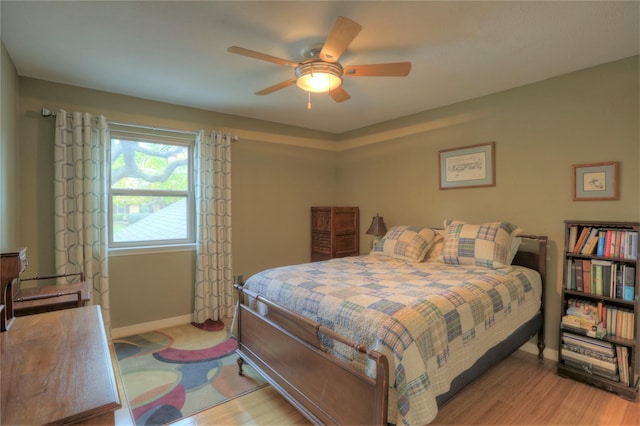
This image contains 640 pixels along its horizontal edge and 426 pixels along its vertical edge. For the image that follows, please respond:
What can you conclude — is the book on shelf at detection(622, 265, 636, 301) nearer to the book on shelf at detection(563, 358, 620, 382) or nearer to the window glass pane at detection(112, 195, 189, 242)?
the book on shelf at detection(563, 358, 620, 382)

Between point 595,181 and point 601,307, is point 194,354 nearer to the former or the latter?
point 601,307

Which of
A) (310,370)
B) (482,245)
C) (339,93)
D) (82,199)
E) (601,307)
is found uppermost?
(339,93)

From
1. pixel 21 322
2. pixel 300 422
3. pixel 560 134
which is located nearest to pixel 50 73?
pixel 21 322

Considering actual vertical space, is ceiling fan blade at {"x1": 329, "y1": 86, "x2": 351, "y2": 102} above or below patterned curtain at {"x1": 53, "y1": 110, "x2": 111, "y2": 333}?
above

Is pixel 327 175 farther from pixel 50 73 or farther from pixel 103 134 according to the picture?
pixel 50 73

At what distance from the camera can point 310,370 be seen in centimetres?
177

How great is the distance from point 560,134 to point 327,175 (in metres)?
2.95

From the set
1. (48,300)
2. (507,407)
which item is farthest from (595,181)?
(48,300)

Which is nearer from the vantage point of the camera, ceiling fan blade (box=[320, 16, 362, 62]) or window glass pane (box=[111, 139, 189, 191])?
ceiling fan blade (box=[320, 16, 362, 62])

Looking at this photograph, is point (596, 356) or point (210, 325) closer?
point (596, 356)

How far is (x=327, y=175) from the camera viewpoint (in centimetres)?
493

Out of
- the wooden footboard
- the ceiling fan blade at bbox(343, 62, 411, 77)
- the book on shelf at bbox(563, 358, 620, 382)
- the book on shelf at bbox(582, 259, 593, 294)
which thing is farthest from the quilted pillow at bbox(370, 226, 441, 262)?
the ceiling fan blade at bbox(343, 62, 411, 77)

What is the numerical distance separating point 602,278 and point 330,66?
2.54m

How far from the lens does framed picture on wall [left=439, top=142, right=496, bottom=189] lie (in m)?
3.23
